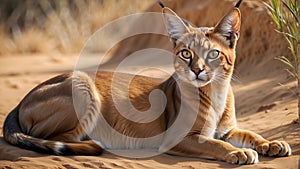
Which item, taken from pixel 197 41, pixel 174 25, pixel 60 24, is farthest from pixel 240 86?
pixel 60 24

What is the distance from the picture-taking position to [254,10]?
374 inches

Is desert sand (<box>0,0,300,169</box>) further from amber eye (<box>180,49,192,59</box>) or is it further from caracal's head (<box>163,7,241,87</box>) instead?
amber eye (<box>180,49,192,59</box>)

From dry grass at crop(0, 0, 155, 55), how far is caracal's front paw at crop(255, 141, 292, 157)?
8626 millimetres

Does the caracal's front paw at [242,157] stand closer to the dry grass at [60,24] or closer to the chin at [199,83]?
the chin at [199,83]

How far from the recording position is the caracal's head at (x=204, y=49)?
6.07 metres

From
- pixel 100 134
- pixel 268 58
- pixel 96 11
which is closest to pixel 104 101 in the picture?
pixel 100 134

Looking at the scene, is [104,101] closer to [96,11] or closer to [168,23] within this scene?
[168,23]

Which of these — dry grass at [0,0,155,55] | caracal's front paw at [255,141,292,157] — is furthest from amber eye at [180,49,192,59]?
dry grass at [0,0,155,55]

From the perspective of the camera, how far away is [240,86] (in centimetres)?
878

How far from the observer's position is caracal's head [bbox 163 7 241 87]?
6.07 meters

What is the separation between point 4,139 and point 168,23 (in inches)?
75.3

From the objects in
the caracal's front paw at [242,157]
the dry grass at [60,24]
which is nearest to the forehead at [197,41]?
the caracal's front paw at [242,157]

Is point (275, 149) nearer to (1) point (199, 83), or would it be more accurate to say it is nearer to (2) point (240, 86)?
(1) point (199, 83)

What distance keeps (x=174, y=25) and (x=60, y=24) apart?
957 cm
